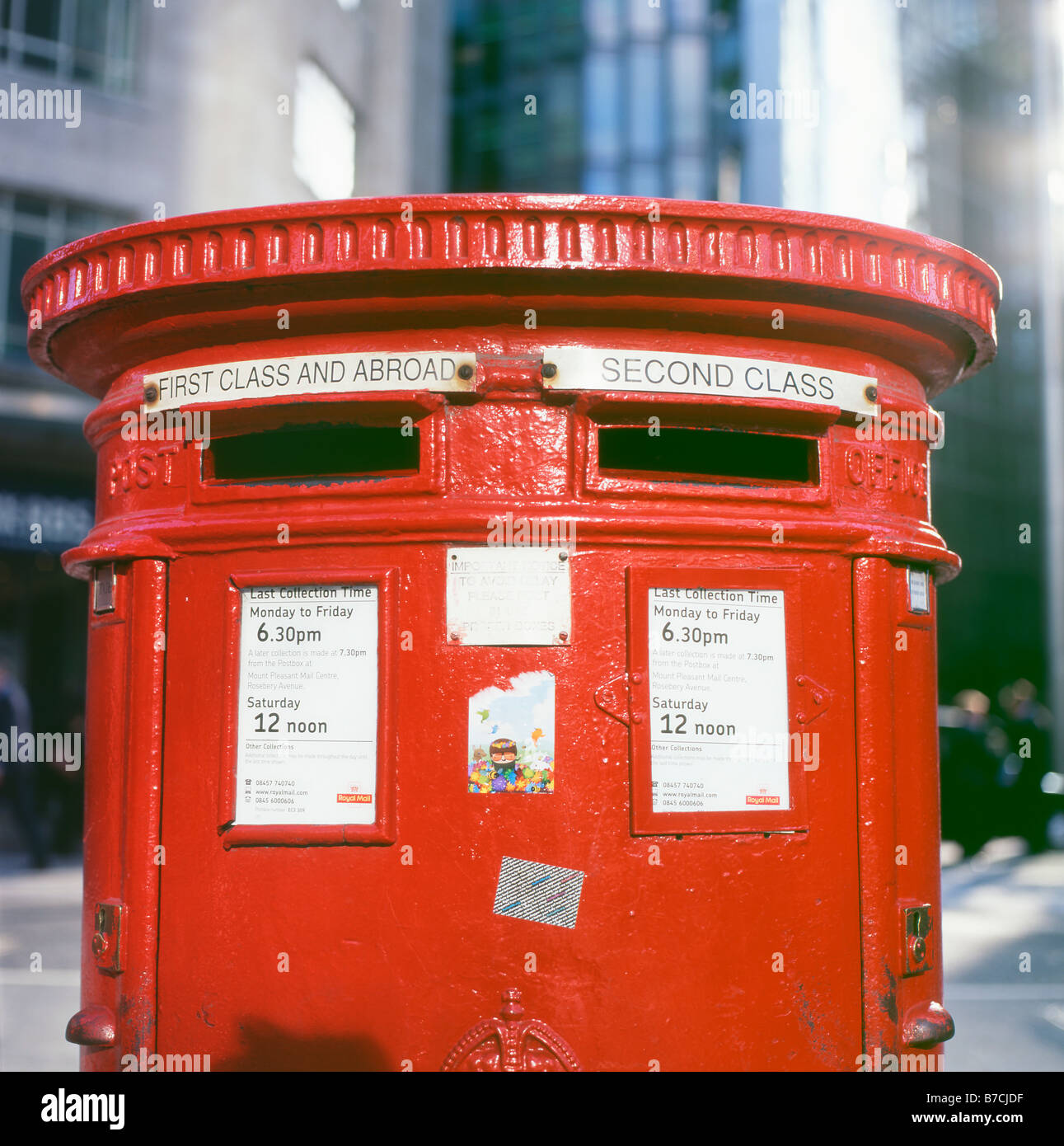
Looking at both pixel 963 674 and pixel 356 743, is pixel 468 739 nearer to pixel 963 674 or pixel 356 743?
pixel 356 743

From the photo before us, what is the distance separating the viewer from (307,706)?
89.2 inches

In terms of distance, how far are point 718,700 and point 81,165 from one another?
11999 millimetres

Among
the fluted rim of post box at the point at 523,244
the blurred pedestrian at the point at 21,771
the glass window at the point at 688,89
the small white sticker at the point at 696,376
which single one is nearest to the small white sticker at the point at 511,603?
the small white sticker at the point at 696,376

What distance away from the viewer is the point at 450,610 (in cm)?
222

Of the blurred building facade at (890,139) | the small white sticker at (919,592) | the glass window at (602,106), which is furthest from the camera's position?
the glass window at (602,106)

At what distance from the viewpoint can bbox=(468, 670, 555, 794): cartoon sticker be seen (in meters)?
2.19

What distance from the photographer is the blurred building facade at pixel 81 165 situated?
11891mm

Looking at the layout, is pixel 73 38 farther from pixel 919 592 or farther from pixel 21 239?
pixel 919 592

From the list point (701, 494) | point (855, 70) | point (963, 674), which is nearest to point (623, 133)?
point (855, 70)

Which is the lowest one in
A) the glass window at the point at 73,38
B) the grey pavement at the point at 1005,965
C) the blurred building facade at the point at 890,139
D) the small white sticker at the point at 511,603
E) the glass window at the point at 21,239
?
the grey pavement at the point at 1005,965

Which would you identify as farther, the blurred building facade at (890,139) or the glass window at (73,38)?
the blurred building facade at (890,139)

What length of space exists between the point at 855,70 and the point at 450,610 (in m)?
22.7

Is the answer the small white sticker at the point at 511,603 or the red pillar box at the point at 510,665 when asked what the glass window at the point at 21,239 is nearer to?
the red pillar box at the point at 510,665

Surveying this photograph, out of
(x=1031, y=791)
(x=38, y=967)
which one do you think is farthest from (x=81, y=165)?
(x=1031, y=791)
